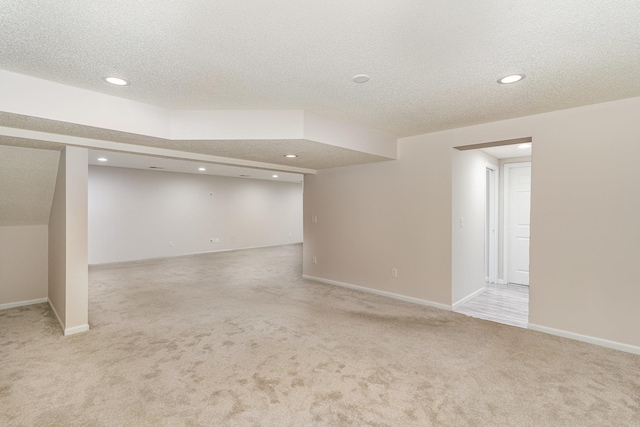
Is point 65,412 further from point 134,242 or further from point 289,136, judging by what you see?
point 134,242

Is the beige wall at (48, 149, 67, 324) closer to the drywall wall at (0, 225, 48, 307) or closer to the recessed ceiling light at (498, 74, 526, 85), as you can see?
the drywall wall at (0, 225, 48, 307)

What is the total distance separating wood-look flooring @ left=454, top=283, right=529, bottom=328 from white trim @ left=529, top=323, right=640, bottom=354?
22 centimetres

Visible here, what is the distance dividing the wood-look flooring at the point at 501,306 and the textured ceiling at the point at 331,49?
8.14ft

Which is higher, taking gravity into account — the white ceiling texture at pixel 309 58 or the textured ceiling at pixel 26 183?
the white ceiling texture at pixel 309 58

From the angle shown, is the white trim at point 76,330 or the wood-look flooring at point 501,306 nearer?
the white trim at point 76,330

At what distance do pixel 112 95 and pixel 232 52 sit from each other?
4.98 ft

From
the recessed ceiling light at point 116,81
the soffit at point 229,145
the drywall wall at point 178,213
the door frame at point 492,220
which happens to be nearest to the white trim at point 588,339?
the door frame at point 492,220

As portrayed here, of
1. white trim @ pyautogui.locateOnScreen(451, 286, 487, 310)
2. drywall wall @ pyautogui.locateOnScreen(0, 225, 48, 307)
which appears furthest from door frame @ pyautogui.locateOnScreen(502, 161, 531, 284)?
drywall wall @ pyautogui.locateOnScreen(0, 225, 48, 307)

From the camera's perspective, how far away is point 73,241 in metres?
3.47

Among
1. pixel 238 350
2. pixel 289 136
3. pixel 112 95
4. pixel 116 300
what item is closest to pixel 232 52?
pixel 289 136

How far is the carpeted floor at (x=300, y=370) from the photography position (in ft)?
6.81

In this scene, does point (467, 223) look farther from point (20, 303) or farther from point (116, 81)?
point (20, 303)

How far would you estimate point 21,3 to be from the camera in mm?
1573

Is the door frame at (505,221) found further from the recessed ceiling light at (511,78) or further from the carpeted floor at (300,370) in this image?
the recessed ceiling light at (511,78)
